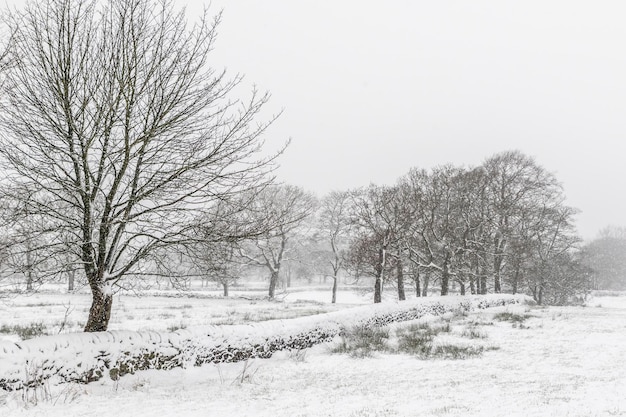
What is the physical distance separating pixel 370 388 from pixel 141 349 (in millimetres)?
4392

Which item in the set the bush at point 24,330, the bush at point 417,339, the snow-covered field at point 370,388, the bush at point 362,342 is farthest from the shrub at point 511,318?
the bush at point 24,330

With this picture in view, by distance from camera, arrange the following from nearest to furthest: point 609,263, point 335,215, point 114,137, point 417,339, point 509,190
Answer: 1. point 114,137
2. point 417,339
3. point 509,190
4. point 335,215
5. point 609,263

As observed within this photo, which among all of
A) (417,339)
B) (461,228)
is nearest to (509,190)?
(461,228)

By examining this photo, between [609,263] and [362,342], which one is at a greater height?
[609,263]

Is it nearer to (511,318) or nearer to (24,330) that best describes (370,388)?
(24,330)

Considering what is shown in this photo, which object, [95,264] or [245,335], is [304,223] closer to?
[245,335]

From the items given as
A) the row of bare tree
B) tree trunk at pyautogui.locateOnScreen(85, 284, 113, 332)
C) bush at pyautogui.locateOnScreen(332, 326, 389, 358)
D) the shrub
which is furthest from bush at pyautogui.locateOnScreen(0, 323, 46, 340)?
the shrub

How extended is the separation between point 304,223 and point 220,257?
34.0m

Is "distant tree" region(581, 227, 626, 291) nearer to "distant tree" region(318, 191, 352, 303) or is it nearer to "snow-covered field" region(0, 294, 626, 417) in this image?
"distant tree" region(318, 191, 352, 303)

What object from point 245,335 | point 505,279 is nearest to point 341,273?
point 505,279

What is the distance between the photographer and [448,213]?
26484 millimetres

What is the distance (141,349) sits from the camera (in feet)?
26.7

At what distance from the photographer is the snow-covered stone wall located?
21.4 ft

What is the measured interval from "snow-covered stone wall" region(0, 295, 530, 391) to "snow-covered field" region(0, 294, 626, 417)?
7.4 inches
